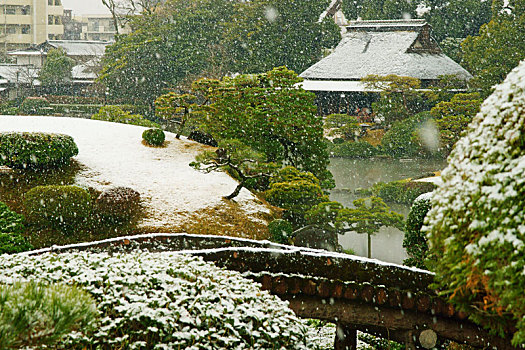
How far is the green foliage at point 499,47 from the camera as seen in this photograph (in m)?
20.3

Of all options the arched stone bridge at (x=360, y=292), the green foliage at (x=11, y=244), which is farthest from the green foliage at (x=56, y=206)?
the arched stone bridge at (x=360, y=292)

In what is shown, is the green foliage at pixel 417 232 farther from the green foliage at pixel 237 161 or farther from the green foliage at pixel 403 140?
the green foliage at pixel 403 140

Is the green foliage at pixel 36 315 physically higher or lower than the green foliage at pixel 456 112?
lower

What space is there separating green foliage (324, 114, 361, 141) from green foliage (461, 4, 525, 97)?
4768 mm

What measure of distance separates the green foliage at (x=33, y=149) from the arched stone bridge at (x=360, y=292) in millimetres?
6816

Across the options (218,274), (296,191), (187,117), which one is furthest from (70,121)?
(218,274)

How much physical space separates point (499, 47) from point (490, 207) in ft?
66.8

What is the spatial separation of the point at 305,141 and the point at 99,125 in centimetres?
711

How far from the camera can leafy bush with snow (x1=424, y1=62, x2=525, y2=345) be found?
2.66 metres

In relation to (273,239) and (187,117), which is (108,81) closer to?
(187,117)

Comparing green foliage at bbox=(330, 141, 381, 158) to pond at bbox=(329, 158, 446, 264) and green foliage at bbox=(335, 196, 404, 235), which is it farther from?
green foliage at bbox=(335, 196, 404, 235)

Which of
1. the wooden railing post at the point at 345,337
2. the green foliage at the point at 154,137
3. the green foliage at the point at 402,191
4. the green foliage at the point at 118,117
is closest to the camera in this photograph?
the wooden railing post at the point at 345,337

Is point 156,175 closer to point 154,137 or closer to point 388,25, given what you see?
point 154,137

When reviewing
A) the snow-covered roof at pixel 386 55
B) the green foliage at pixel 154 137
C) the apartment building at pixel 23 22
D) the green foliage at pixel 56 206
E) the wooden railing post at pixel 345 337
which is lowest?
the wooden railing post at pixel 345 337
